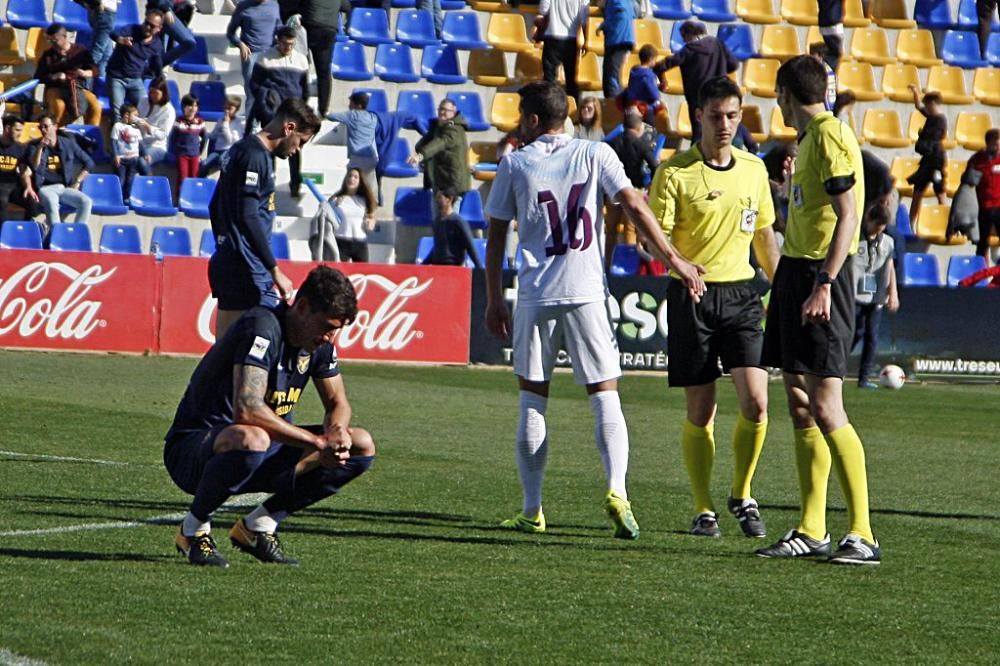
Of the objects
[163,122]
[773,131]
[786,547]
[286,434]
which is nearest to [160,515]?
[286,434]

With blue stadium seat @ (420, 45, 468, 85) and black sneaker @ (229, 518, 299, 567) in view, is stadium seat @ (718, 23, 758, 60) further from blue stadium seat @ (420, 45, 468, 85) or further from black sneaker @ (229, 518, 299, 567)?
black sneaker @ (229, 518, 299, 567)

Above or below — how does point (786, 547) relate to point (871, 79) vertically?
below

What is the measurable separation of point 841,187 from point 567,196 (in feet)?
4.32

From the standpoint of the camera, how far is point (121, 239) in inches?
842

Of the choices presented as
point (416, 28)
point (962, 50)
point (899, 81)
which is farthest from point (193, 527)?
point (962, 50)

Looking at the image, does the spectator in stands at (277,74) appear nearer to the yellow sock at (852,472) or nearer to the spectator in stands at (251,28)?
the spectator in stands at (251,28)

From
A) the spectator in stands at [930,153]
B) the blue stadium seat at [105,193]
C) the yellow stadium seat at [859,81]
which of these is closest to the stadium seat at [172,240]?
the blue stadium seat at [105,193]

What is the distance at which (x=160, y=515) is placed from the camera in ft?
27.4

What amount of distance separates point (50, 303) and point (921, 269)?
12.5 meters

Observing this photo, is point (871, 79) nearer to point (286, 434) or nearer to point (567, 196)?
point (567, 196)

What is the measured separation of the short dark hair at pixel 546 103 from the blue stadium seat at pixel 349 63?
16999 millimetres

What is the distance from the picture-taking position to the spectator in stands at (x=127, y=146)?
21656 millimetres

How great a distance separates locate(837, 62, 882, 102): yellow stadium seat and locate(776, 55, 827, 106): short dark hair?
1973 cm

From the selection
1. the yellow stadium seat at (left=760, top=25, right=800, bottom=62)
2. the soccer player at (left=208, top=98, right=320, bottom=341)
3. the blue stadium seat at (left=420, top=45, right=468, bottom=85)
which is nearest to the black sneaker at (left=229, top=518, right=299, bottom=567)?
the soccer player at (left=208, top=98, right=320, bottom=341)
